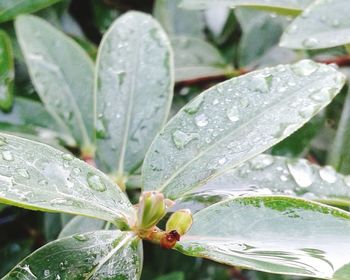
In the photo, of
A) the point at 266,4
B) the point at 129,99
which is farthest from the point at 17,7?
the point at 266,4

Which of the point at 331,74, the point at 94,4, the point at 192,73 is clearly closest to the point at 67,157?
the point at 331,74

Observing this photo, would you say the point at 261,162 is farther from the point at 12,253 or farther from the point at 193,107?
the point at 12,253

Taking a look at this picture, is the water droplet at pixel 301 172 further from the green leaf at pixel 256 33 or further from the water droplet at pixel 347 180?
the green leaf at pixel 256 33

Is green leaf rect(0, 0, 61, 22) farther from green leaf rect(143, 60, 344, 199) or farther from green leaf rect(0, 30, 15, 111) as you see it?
green leaf rect(143, 60, 344, 199)

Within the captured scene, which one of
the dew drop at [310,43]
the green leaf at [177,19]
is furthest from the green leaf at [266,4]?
the green leaf at [177,19]

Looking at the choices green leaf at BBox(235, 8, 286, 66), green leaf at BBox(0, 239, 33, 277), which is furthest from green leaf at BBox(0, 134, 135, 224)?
green leaf at BBox(235, 8, 286, 66)

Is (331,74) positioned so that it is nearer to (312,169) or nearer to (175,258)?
(312,169)
